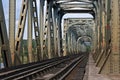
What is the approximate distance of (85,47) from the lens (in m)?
151

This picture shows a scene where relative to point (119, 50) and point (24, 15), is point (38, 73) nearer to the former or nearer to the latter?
point (119, 50)

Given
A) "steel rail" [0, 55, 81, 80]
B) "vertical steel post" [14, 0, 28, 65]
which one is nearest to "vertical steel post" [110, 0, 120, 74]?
"steel rail" [0, 55, 81, 80]

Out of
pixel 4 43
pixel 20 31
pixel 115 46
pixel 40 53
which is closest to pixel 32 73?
pixel 4 43

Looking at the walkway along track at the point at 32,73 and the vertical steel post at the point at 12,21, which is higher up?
the vertical steel post at the point at 12,21

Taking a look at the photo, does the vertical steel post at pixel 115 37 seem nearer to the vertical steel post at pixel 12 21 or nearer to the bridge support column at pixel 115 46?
the bridge support column at pixel 115 46

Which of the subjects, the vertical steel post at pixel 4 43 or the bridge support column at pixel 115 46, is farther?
the vertical steel post at pixel 4 43

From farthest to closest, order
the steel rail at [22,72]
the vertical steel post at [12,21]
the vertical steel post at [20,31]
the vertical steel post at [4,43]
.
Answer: the vertical steel post at [20,31] → the vertical steel post at [12,21] → the vertical steel post at [4,43] → the steel rail at [22,72]

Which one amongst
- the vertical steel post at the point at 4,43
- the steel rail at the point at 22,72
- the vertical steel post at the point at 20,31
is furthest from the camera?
the vertical steel post at the point at 20,31

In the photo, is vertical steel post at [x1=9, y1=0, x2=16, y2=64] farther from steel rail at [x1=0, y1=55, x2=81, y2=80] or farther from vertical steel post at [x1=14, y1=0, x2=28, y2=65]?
steel rail at [x1=0, y1=55, x2=81, y2=80]

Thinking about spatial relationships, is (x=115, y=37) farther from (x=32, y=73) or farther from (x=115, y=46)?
(x=32, y=73)

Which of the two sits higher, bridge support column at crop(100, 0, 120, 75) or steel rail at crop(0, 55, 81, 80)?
bridge support column at crop(100, 0, 120, 75)

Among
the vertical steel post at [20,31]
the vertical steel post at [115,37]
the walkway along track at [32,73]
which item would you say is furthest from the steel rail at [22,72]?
the vertical steel post at [115,37]

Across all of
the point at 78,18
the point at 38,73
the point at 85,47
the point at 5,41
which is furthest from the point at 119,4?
the point at 85,47

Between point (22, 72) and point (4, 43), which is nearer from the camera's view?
point (22, 72)
